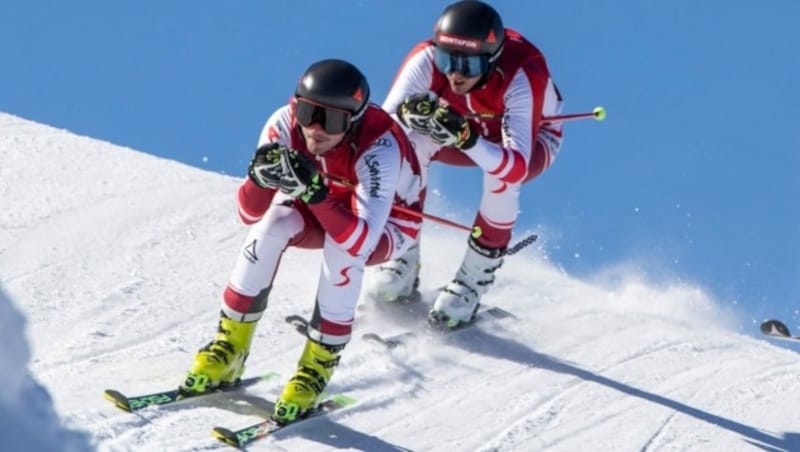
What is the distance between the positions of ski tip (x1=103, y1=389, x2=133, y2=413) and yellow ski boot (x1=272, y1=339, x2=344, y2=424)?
70 centimetres

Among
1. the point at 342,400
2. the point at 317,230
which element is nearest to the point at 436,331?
the point at 342,400

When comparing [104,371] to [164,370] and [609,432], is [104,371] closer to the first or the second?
[164,370]

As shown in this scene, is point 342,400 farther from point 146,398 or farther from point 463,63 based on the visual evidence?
point 463,63

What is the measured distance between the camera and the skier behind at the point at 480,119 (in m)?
8.00

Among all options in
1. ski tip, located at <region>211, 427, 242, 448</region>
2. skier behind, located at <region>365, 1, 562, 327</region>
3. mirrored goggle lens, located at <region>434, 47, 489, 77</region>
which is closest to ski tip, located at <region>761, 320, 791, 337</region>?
skier behind, located at <region>365, 1, 562, 327</region>

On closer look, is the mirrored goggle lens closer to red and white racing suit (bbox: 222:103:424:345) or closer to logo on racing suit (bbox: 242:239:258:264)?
red and white racing suit (bbox: 222:103:424:345)

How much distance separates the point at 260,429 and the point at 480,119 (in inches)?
113

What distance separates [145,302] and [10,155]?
120 inches

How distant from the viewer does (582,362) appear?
8438 mm

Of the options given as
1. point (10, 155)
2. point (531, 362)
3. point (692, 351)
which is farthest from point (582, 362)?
point (10, 155)

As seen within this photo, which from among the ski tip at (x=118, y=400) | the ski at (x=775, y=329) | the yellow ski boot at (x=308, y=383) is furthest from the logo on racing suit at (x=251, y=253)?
the ski at (x=775, y=329)

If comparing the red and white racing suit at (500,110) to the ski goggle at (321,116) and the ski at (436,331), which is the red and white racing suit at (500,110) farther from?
the ski goggle at (321,116)

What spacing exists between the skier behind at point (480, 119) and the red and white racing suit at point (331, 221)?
0.70 meters

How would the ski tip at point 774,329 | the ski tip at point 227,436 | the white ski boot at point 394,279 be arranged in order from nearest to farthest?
the ski tip at point 227,436, the ski tip at point 774,329, the white ski boot at point 394,279
